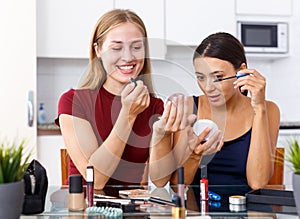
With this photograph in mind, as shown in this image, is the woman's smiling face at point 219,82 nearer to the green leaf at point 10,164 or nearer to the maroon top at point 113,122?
the maroon top at point 113,122

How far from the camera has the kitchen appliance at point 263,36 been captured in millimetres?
3408

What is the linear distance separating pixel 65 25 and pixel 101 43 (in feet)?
5.04

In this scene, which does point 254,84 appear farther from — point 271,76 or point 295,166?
point 271,76

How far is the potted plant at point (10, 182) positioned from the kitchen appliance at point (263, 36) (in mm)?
2665

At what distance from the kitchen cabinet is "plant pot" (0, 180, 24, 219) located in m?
2.01

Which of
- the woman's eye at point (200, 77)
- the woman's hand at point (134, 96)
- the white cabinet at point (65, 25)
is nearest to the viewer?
the woman's hand at point (134, 96)

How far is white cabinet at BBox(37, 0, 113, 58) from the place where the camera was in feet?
10.0

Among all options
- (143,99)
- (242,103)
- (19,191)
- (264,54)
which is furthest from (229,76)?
(264,54)

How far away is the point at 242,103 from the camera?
189 cm

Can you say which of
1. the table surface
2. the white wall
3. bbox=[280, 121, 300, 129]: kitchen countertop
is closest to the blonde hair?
the table surface

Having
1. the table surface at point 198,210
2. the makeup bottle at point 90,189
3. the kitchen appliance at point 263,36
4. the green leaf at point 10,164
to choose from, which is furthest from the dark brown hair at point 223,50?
the kitchen appliance at point 263,36

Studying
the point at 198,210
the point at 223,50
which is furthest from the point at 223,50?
the point at 198,210

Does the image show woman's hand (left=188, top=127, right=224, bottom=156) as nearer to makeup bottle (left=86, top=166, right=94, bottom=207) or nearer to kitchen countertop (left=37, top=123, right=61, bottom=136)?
makeup bottle (left=86, top=166, right=94, bottom=207)

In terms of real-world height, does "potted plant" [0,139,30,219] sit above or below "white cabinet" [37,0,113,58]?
below
